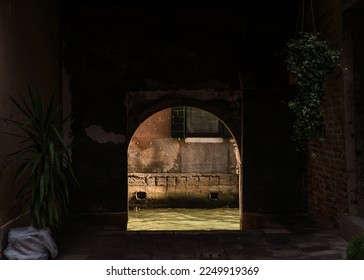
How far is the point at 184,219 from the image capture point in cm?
1235

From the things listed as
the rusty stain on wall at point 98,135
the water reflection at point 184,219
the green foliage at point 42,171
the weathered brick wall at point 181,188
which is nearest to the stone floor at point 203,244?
the green foliage at point 42,171

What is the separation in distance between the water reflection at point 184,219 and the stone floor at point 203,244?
3924 millimetres

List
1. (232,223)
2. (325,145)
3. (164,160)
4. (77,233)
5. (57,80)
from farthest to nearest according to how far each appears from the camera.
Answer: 1. (164,160)
2. (232,223)
3. (57,80)
4. (325,145)
5. (77,233)

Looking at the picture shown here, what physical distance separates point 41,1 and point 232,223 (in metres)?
6.91

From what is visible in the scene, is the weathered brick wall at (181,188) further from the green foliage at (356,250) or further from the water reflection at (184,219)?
the green foliage at (356,250)

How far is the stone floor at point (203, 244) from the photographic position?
5.61 meters

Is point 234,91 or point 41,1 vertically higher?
point 41,1

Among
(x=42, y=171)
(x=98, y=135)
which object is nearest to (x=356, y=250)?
(x=42, y=171)

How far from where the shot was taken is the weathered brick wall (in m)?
14.1

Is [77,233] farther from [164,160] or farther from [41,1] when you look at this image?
[164,160]

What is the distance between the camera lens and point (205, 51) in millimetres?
8594

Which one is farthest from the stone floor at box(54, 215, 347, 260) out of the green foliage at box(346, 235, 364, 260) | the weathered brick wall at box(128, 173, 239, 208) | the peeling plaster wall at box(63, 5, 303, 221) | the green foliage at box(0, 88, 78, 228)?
the weathered brick wall at box(128, 173, 239, 208)

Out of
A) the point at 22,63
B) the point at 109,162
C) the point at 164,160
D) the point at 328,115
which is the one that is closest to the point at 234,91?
the point at 328,115

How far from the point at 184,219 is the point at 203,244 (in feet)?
20.4
